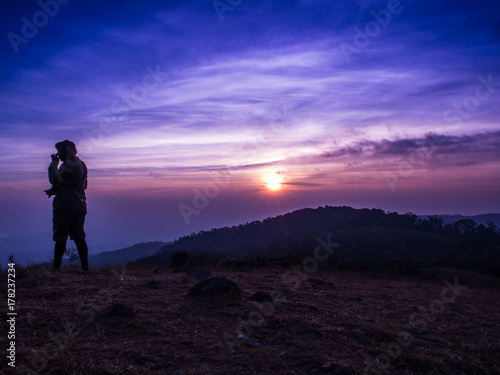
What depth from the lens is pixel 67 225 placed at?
7.43m

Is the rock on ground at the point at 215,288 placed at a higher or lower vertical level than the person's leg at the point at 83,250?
lower

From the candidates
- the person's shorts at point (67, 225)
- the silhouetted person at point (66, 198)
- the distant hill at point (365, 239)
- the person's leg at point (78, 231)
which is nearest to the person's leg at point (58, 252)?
the silhouetted person at point (66, 198)

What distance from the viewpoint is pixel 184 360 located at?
3334mm

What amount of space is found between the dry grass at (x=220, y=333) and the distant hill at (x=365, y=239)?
11.1 metres

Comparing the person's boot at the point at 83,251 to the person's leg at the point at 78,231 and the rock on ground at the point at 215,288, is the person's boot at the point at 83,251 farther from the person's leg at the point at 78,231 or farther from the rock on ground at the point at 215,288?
the rock on ground at the point at 215,288

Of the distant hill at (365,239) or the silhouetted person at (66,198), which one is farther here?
the distant hill at (365,239)

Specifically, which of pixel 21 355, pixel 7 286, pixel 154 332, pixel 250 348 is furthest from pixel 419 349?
pixel 7 286

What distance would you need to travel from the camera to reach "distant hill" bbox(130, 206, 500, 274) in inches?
942

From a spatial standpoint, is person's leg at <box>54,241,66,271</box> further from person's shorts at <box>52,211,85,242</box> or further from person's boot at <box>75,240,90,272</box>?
person's boot at <box>75,240,90,272</box>

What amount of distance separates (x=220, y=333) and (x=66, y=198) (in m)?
5.07

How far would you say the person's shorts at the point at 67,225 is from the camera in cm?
733

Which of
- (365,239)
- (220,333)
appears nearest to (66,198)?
(220,333)

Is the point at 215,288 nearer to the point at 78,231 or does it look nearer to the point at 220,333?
the point at 220,333

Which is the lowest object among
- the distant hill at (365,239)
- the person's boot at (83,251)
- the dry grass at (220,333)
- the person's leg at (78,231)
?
the distant hill at (365,239)
